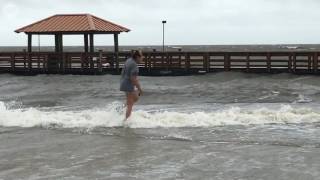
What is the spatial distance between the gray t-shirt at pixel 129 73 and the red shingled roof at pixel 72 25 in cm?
1897

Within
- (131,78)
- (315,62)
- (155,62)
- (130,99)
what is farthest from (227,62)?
(131,78)

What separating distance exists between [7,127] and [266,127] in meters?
5.10

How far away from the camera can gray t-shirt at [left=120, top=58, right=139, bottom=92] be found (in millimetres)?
10562

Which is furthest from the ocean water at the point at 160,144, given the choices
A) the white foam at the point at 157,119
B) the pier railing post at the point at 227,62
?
the pier railing post at the point at 227,62

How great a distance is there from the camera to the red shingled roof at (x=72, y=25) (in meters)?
29.8

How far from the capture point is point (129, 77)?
1066 centimetres

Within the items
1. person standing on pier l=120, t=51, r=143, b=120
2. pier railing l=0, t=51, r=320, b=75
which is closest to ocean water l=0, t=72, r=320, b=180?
person standing on pier l=120, t=51, r=143, b=120

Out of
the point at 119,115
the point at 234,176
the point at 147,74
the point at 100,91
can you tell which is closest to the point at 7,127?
the point at 119,115

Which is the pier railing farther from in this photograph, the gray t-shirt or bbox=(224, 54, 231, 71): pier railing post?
the gray t-shirt

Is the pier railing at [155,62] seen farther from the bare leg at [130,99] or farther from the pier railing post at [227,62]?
the bare leg at [130,99]

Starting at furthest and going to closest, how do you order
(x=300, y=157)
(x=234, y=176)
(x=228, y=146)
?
(x=228, y=146)
(x=300, y=157)
(x=234, y=176)

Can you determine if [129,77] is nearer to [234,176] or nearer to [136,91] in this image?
[136,91]

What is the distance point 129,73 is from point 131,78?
0.10 metres

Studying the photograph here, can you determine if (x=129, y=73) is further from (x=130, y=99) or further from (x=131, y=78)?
(x=130, y=99)
